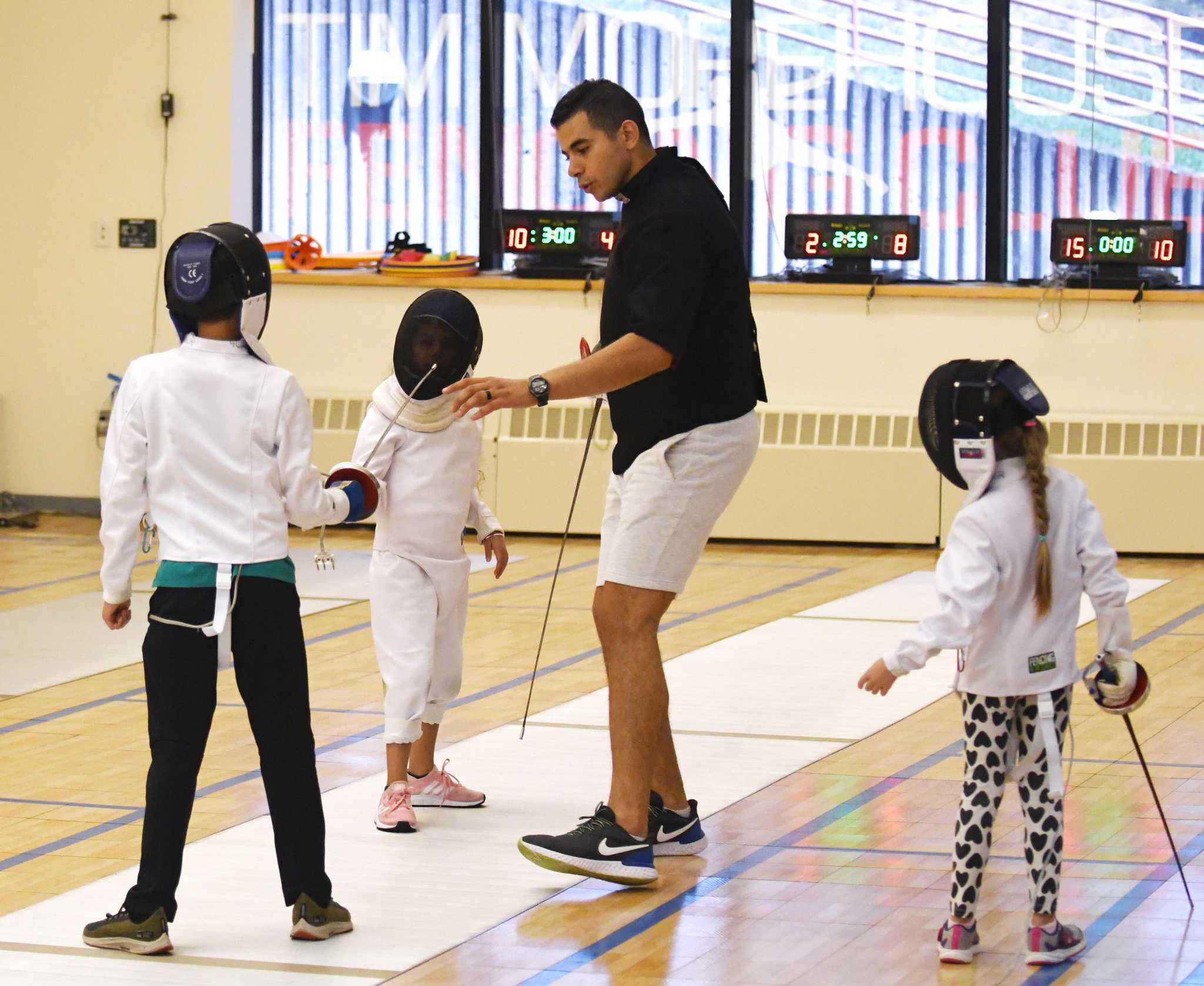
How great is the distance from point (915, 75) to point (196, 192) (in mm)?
3391

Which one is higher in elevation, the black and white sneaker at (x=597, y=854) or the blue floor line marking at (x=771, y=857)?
the black and white sneaker at (x=597, y=854)

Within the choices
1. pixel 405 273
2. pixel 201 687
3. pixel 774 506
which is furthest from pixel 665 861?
pixel 405 273

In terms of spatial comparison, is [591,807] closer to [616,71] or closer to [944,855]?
[944,855]

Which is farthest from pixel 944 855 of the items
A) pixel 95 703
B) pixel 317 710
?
pixel 95 703

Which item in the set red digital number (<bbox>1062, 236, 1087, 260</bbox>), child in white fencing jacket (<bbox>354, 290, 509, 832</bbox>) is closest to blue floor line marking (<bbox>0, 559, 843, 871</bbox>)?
child in white fencing jacket (<bbox>354, 290, 509, 832</bbox>)

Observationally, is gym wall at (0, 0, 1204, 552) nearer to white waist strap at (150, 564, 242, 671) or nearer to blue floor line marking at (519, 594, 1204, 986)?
blue floor line marking at (519, 594, 1204, 986)

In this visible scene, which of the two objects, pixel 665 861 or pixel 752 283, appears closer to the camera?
pixel 665 861

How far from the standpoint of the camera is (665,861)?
3521 mm

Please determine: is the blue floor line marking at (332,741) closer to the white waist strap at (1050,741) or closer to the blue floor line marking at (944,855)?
the blue floor line marking at (944,855)

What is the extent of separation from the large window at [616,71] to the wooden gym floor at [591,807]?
3.40 metres

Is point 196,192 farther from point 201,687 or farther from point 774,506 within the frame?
point 201,687

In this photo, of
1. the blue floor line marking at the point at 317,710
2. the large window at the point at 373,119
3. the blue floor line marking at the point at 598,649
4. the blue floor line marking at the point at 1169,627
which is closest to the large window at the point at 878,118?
the large window at the point at 373,119

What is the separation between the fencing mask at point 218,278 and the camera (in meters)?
2.95

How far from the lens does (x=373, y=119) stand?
362 inches
